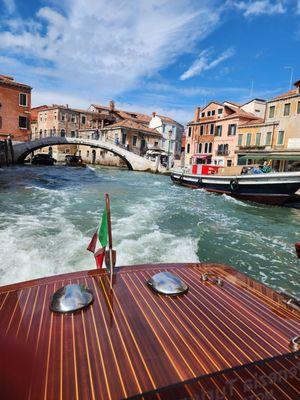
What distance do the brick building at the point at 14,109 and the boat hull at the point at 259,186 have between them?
76.4 feet

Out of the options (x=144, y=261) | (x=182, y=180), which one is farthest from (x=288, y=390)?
(x=182, y=180)

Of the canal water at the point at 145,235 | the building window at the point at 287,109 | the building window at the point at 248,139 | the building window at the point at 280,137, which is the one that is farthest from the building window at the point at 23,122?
the building window at the point at 287,109

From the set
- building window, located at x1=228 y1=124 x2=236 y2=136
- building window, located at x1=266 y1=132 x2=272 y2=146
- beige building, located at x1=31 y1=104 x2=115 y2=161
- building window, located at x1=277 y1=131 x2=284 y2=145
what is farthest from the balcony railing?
beige building, located at x1=31 y1=104 x2=115 y2=161

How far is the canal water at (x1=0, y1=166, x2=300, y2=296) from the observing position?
5.94 metres

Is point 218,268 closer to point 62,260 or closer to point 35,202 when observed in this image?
point 62,260

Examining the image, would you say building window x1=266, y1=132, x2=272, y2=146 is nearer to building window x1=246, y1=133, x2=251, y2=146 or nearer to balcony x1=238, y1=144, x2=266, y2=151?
balcony x1=238, y1=144, x2=266, y2=151

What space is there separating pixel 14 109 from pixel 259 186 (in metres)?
27.7

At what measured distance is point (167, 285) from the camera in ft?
10.0

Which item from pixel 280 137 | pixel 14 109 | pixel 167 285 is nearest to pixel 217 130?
pixel 280 137

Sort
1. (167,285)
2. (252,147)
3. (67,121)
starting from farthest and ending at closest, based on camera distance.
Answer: (67,121), (252,147), (167,285)

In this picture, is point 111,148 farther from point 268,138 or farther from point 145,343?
point 145,343

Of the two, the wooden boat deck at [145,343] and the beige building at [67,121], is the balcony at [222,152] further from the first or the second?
the wooden boat deck at [145,343]

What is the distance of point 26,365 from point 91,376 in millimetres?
479

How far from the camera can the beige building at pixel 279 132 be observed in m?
23.2
